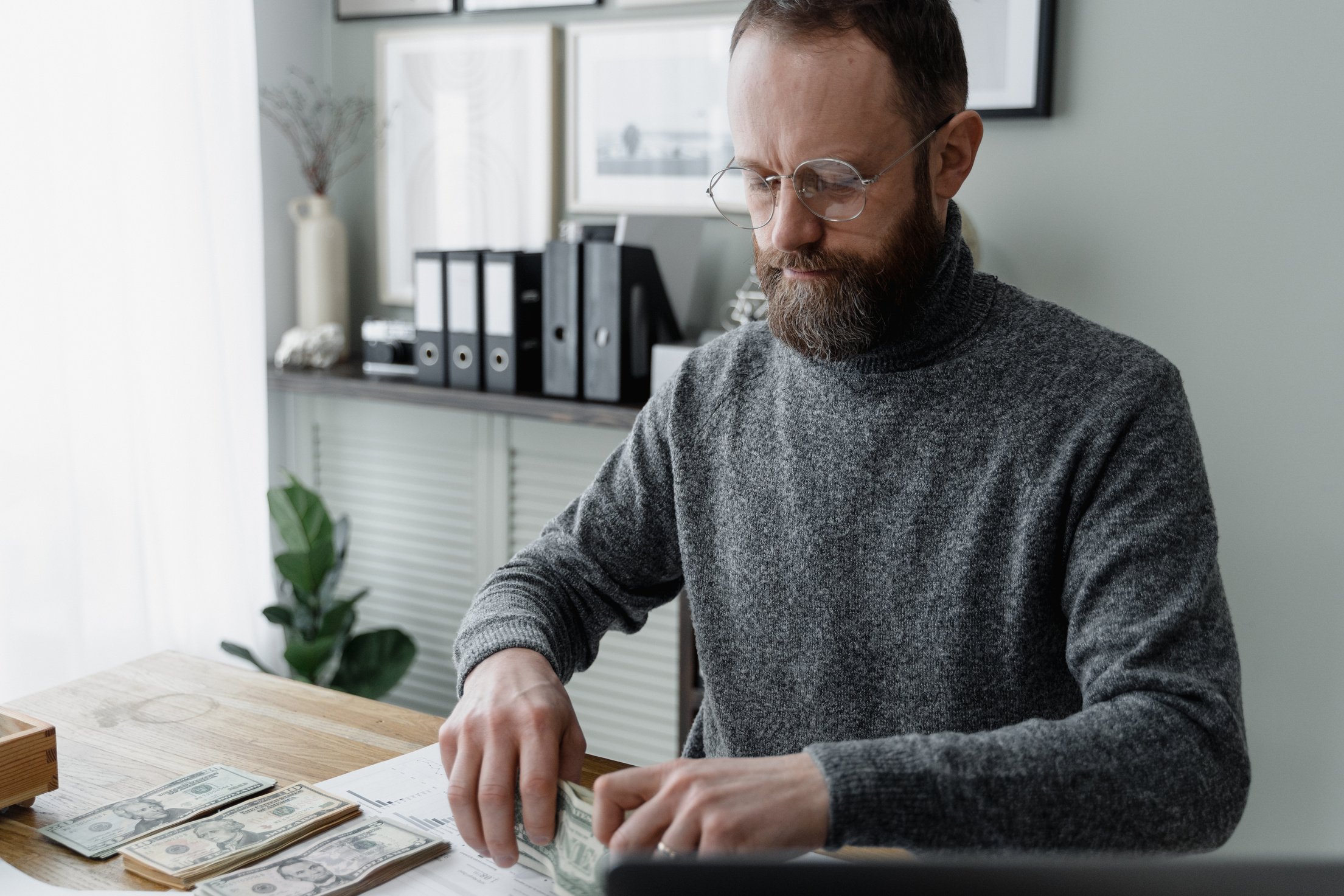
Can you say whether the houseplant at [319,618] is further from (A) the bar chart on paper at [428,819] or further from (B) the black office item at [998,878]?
(B) the black office item at [998,878]

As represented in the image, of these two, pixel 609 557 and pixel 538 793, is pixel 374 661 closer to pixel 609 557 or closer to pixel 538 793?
pixel 609 557

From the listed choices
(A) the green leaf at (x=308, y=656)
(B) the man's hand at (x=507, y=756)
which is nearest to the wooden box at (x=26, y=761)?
(B) the man's hand at (x=507, y=756)

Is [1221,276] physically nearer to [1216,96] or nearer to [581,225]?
[1216,96]

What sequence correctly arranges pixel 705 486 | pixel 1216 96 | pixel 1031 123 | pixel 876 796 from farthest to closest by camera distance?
pixel 1031 123 → pixel 1216 96 → pixel 705 486 → pixel 876 796

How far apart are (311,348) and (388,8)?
0.85 metres

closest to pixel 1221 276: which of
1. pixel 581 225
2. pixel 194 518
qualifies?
pixel 581 225

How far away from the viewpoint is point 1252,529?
6.68 ft

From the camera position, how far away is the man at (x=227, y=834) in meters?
0.92

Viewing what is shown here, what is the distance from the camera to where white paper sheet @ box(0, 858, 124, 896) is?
2.83 feet

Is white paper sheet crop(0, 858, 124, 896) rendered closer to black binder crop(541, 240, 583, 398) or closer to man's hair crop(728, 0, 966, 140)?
man's hair crop(728, 0, 966, 140)

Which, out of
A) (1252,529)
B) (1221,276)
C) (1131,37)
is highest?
(1131,37)

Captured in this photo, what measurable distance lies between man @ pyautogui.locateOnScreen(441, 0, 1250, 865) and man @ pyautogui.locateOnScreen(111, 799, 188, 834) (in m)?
0.25

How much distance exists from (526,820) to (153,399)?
5.90ft

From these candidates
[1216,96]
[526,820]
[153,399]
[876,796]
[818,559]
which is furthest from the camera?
[153,399]
